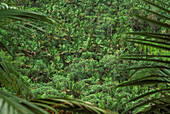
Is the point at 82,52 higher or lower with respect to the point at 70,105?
lower

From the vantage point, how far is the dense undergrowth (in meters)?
4.20

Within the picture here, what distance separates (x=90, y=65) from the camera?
4953mm

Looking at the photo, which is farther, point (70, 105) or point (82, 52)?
point (82, 52)

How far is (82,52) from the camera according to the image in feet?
18.2

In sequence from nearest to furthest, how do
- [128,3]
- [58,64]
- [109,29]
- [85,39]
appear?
1. [58,64]
2. [85,39]
3. [109,29]
4. [128,3]

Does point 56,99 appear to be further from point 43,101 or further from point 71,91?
point 71,91

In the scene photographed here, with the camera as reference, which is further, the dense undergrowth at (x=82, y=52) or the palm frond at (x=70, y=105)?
the dense undergrowth at (x=82, y=52)

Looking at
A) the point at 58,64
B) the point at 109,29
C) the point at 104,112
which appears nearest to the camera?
the point at 104,112

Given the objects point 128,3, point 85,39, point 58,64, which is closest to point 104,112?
point 58,64

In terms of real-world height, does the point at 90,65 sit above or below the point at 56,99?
below

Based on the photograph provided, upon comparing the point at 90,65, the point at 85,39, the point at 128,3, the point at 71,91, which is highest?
the point at 128,3

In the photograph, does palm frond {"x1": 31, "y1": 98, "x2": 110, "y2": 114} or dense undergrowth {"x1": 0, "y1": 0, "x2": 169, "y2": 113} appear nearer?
palm frond {"x1": 31, "y1": 98, "x2": 110, "y2": 114}

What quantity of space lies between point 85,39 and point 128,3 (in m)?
2.51

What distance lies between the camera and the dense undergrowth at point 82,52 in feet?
13.8
